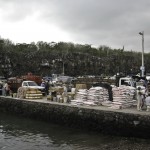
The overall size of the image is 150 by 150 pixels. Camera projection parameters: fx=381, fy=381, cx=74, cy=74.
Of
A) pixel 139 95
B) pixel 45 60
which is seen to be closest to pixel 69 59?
pixel 45 60

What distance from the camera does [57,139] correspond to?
2244 cm

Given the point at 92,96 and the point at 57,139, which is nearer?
the point at 57,139

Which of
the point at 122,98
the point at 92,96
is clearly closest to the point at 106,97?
the point at 92,96

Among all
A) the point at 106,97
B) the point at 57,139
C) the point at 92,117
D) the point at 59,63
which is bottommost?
the point at 57,139

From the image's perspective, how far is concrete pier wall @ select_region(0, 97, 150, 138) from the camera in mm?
21375

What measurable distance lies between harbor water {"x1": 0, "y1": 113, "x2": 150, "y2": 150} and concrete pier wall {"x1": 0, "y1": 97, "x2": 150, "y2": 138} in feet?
1.61

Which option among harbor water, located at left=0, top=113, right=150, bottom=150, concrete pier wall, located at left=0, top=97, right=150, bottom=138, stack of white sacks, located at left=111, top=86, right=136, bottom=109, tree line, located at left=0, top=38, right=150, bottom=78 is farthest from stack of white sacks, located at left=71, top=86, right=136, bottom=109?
tree line, located at left=0, top=38, right=150, bottom=78

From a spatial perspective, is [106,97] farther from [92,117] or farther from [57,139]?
[57,139]

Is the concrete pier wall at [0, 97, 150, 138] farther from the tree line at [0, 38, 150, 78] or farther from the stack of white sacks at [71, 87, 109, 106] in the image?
the tree line at [0, 38, 150, 78]

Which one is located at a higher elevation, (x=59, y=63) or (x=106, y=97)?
(x=59, y=63)

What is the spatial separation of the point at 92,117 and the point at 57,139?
9.74 feet

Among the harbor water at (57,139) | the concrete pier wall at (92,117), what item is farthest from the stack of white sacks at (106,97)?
the harbor water at (57,139)

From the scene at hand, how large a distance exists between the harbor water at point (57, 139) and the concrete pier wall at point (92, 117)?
49 cm

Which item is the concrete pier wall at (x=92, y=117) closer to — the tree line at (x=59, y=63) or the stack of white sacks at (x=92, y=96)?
the stack of white sacks at (x=92, y=96)
